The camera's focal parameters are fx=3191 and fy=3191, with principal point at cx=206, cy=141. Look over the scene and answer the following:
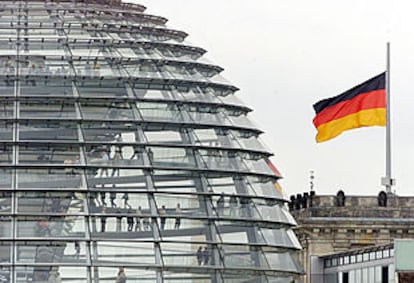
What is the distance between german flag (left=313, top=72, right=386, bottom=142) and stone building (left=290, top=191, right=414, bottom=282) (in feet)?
26.7

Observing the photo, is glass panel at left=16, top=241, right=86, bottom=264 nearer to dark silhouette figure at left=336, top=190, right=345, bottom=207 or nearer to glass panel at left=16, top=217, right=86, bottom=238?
glass panel at left=16, top=217, right=86, bottom=238

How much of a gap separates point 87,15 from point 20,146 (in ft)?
18.4

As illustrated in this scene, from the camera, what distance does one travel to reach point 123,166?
71125 millimetres

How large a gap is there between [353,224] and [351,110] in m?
10.6

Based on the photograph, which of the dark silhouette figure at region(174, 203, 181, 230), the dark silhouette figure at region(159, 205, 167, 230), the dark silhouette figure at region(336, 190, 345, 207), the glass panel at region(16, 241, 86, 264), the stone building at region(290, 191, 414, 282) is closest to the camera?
the glass panel at region(16, 241, 86, 264)

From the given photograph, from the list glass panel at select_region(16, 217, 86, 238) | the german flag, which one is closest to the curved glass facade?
glass panel at select_region(16, 217, 86, 238)

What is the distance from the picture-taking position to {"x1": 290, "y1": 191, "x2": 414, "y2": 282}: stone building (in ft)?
319

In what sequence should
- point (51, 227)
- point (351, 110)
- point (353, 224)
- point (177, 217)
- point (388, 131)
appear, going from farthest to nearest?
point (353, 224), point (388, 131), point (351, 110), point (177, 217), point (51, 227)

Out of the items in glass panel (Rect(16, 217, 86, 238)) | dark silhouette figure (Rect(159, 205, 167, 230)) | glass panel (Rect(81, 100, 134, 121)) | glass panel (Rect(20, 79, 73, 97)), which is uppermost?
glass panel (Rect(20, 79, 73, 97))

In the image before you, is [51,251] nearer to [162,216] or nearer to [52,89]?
[162,216]

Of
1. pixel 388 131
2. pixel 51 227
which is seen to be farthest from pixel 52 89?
pixel 388 131

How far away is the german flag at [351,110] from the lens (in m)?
87.4

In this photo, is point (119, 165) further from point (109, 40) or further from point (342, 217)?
point (342, 217)

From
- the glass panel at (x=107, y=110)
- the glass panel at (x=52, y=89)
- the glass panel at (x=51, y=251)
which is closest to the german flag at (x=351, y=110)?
the glass panel at (x=107, y=110)
